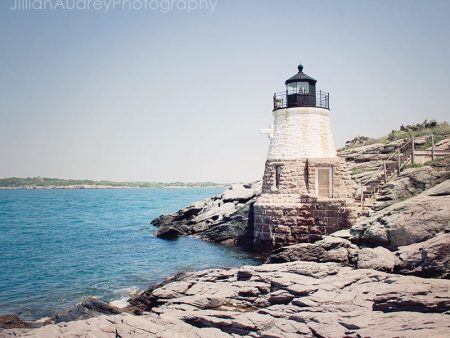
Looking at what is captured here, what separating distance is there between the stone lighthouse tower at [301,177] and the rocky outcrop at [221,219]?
153 inches

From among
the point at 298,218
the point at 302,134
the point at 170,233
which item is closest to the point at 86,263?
the point at 170,233

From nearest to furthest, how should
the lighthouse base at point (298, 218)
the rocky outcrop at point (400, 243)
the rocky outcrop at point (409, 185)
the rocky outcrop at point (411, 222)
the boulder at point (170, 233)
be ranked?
the rocky outcrop at point (400, 243) < the rocky outcrop at point (411, 222) < the rocky outcrop at point (409, 185) < the lighthouse base at point (298, 218) < the boulder at point (170, 233)

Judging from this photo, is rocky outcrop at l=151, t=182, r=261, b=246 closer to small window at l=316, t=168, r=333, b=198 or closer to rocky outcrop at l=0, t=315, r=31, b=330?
small window at l=316, t=168, r=333, b=198

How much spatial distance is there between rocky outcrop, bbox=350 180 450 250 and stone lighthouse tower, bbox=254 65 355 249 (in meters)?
3.66

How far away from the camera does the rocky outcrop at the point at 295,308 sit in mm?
8688

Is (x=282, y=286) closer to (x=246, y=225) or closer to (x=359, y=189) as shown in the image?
(x=359, y=189)

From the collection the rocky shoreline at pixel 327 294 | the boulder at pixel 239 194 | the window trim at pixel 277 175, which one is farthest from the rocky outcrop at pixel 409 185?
the boulder at pixel 239 194

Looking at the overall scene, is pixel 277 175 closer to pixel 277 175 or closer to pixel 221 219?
pixel 277 175

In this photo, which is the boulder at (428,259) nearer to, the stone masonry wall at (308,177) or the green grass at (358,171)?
the stone masonry wall at (308,177)

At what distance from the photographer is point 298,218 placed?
20.4 meters

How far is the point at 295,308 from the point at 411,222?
6484 mm

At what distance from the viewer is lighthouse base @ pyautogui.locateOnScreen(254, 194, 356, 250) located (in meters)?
19.4

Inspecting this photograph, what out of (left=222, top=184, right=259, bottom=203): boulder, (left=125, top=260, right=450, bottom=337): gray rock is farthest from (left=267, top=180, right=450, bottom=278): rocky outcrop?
(left=222, top=184, right=259, bottom=203): boulder

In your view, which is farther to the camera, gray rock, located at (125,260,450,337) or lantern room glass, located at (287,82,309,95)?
lantern room glass, located at (287,82,309,95)
